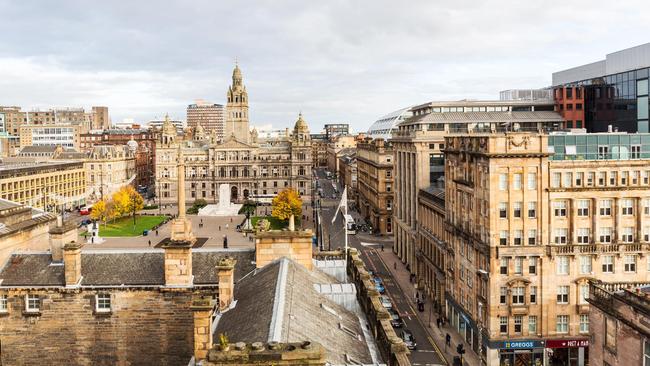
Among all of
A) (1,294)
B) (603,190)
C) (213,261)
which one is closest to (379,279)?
(603,190)

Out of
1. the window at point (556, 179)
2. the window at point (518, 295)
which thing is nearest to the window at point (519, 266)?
the window at point (518, 295)

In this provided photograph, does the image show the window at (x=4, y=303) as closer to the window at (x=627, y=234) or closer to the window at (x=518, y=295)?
the window at (x=518, y=295)

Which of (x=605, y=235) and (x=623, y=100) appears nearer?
(x=605, y=235)

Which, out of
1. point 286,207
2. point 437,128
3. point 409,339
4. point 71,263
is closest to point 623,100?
point 437,128

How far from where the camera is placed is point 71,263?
107ft

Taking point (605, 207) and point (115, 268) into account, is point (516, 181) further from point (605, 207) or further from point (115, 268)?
point (115, 268)

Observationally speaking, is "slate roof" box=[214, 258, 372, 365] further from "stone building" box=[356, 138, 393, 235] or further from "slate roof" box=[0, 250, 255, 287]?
"stone building" box=[356, 138, 393, 235]

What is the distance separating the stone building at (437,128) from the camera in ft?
265

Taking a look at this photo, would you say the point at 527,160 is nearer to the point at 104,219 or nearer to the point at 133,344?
the point at 133,344

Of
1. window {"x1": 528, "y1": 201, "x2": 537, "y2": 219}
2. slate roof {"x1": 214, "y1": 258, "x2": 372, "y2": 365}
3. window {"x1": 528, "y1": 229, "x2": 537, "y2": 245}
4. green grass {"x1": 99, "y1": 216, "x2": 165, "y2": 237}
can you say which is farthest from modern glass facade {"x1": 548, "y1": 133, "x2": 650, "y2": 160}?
green grass {"x1": 99, "y1": 216, "x2": 165, "y2": 237}

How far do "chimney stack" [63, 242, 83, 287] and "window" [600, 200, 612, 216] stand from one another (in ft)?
138

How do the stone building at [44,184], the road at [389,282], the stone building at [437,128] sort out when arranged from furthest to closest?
1. the stone building at [44,184]
2. the stone building at [437,128]
3. the road at [389,282]

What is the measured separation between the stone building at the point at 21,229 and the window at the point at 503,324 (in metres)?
37.5

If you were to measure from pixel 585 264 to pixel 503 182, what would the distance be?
33.8 feet
